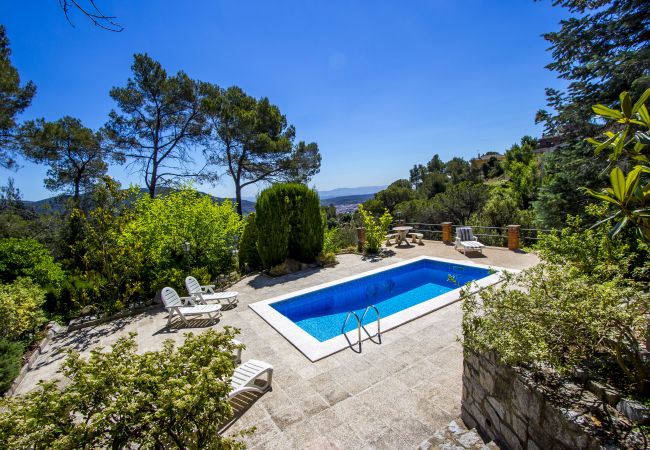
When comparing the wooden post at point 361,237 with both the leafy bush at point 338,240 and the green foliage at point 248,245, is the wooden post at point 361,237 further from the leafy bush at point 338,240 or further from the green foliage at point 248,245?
the green foliage at point 248,245

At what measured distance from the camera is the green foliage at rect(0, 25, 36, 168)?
9.05 m

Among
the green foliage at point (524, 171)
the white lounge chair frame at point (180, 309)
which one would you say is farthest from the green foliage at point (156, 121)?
the green foliage at point (524, 171)

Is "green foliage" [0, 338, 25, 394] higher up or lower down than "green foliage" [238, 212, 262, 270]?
lower down

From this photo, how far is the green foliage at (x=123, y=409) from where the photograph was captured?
5.88 ft

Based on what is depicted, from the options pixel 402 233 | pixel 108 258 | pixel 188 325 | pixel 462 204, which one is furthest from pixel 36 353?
pixel 462 204

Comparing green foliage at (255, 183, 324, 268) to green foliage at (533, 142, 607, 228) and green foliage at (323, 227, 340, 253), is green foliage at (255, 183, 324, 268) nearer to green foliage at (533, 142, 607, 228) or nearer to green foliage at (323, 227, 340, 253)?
green foliage at (323, 227, 340, 253)

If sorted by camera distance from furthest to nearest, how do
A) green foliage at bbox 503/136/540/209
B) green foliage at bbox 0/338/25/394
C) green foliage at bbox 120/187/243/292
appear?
green foliage at bbox 503/136/540/209 → green foliage at bbox 120/187/243/292 → green foliage at bbox 0/338/25/394

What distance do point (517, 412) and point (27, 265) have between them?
10893mm

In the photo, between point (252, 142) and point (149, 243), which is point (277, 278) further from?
point (252, 142)

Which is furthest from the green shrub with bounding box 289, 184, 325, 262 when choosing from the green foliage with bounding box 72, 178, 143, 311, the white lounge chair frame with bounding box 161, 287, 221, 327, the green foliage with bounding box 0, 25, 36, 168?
the green foliage with bounding box 0, 25, 36, 168

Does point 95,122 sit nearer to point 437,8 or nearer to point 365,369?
point 437,8

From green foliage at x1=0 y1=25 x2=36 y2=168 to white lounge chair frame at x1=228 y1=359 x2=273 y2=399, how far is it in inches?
500

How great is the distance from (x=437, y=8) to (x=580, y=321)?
29.5 feet

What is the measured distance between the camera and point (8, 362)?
455cm
